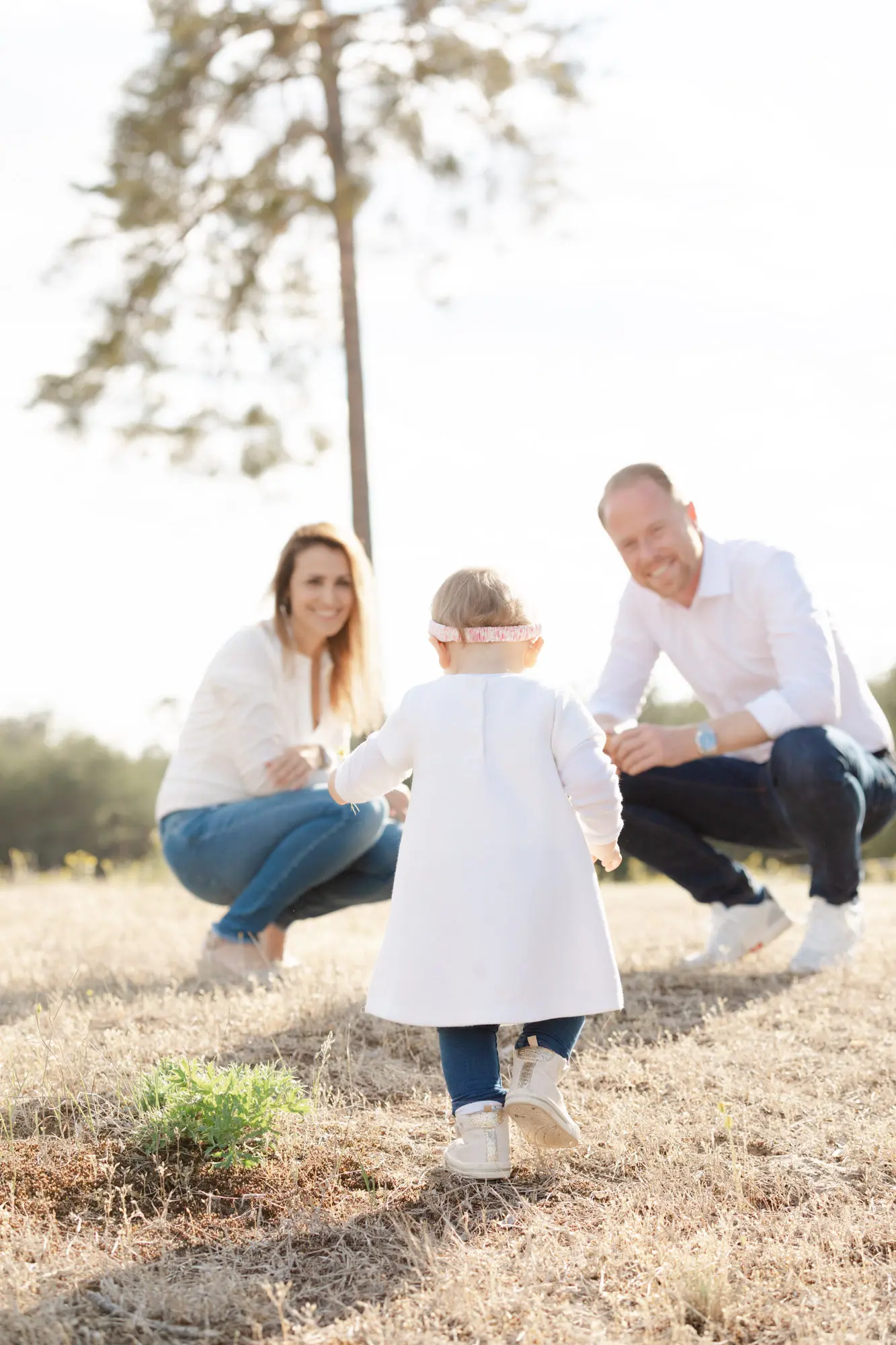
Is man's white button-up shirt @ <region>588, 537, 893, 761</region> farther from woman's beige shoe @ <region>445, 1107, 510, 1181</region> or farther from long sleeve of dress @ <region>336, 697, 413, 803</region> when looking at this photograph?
woman's beige shoe @ <region>445, 1107, 510, 1181</region>

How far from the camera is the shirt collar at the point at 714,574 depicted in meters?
4.42

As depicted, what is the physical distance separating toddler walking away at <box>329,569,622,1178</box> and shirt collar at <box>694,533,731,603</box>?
1952 mm

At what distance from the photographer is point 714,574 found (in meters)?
4.44

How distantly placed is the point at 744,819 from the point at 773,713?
57 cm

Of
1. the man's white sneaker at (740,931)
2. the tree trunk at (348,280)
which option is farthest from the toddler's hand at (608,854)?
the tree trunk at (348,280)

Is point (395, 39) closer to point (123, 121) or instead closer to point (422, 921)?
point (123, 121)

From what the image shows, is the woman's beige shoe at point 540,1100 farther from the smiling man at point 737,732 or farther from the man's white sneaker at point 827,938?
the man's white sneaker at point 827,938

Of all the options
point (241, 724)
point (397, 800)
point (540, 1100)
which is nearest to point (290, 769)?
point (241, 724)

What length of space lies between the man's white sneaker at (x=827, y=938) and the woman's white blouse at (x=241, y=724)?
1783 mm

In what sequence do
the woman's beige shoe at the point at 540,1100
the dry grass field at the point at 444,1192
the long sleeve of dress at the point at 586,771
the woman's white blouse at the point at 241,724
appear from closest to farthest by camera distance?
the dry grass field at the point at 444,1192 → the woman's beige shoe at the point at 540,1100 → the long sleeve of dress at the point at 586,771 → the woman's white blouse at the point at 241,724

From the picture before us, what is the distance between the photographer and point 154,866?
33.2ft

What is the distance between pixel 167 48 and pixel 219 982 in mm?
7980

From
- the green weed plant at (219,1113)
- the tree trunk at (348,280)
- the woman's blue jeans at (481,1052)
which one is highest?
the tree trunk at (348,280)

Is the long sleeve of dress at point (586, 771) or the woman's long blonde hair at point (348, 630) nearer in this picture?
the long sleeve of dress at point (586, 771)
